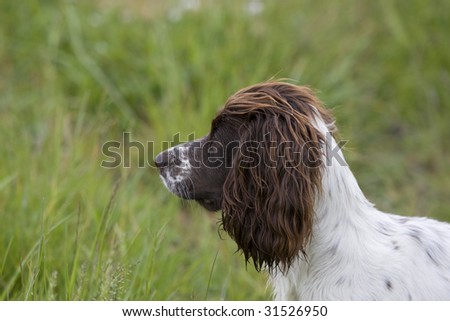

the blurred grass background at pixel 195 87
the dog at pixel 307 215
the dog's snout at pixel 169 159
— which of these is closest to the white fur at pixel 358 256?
the dog at pixel 307 215

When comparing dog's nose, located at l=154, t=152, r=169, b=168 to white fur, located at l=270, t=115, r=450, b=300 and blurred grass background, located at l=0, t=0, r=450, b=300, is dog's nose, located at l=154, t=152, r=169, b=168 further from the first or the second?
blurred grass background, located at l=0, t=0, r=450, b=300

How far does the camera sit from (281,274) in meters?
3.44

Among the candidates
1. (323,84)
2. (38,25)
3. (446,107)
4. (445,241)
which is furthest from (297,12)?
(445,241)

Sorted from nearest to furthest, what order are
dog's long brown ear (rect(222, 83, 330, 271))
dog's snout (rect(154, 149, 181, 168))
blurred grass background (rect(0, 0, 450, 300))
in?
dog's long brown ear (rect(222, 83, 330, 271)), dog's snout (rect(154, 149, 181, 168)), blurred grass background (rect(0, 0, 450, 300))

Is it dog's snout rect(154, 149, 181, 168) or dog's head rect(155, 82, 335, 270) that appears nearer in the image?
dog's head rect(155, 82, 335, 270)

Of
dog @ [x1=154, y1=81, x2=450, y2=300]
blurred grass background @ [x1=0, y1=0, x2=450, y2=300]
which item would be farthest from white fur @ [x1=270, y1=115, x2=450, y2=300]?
blurred grass background @ [x1=0, y1=0, x2=450, y2=300]

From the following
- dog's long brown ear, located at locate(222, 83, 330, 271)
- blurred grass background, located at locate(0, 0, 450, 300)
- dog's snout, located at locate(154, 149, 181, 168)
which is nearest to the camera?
dog's long brown ear, located at locate(222, 83, 330, 271)

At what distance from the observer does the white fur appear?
320cm

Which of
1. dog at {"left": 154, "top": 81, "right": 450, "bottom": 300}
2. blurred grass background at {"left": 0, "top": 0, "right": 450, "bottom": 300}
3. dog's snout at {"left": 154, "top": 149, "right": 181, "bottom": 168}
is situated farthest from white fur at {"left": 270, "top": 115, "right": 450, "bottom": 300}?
blurred grass background at {"left": 0, "top": 0, "right": 450, "bottom": 300}

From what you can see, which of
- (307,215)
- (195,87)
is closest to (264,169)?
(307,215)

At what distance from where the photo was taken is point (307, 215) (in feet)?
10.4

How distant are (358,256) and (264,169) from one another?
1.80 ft

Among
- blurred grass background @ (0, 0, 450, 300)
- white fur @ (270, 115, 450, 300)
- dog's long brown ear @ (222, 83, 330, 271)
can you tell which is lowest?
white fur @ (270, 115, 450, 300)

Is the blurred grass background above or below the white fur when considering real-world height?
above
